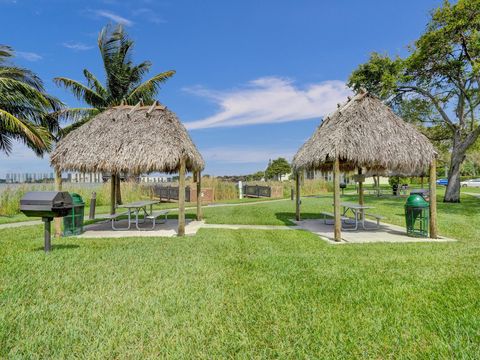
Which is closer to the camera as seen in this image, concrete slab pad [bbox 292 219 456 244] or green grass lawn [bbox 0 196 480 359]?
green grass lawn [bbox 0 196 480 359]

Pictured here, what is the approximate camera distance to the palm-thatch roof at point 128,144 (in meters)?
8.93

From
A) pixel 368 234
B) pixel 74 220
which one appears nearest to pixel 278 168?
pixel 368 234

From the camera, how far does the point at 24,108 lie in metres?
18.3

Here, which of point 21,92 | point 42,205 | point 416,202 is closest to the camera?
point 42,205

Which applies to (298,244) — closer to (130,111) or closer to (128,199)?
(130,111)

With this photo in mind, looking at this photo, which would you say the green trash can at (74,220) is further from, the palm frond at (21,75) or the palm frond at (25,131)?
the palm frond at (21,75)

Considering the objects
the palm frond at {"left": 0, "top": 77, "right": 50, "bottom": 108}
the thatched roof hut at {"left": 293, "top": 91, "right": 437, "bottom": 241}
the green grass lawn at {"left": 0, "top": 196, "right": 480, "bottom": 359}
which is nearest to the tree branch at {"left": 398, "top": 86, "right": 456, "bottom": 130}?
the thatched roof hut at {"left": 293, "top": 91, "right": 437, "bottom": 241}

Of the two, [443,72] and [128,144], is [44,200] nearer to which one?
[128,144]

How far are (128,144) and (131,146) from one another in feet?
0.54

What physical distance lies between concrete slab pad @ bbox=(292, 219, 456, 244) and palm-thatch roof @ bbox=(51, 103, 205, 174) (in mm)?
4644

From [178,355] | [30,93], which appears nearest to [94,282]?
[178,355]

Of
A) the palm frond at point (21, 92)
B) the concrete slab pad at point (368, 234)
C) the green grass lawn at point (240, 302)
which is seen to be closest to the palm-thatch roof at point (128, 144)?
the green grass lawn at point (240, 302)

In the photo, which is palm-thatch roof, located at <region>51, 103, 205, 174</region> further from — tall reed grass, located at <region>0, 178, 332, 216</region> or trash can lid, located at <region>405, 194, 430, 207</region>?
tall reed grass, located at <region>0, 178, 332, 216</region>

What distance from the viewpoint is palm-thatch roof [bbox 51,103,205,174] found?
29.3 feet
